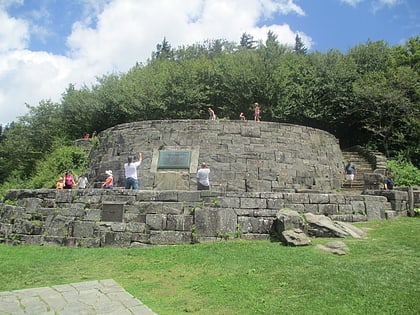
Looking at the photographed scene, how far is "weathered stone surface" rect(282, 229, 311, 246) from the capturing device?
25.9ft

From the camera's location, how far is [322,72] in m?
28.3

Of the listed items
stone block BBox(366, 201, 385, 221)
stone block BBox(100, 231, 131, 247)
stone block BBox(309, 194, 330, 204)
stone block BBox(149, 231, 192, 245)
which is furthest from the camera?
stone block BBox(366, 201, 385, 221)

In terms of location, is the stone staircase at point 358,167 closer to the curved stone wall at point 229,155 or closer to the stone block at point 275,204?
the curved stone wall at point 229,155

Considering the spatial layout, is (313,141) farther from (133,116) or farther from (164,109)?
(133,116)

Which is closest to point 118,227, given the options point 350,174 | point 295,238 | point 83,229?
point 83,229

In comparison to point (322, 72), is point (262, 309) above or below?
below

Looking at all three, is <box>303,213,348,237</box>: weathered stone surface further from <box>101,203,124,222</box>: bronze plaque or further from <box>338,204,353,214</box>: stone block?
<box>101,203,124,222</box>: bronze plaque

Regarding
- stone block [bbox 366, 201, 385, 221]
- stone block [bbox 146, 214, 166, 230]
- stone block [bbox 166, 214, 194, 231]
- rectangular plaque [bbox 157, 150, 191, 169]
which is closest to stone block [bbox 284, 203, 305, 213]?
stone block [bbox 366, 201, 385, 221]

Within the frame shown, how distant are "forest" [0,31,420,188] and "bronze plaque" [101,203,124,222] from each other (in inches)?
461

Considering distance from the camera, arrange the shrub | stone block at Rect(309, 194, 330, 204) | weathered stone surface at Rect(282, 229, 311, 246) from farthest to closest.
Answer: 1. the shrub
2. stone block at Rect(309, 194, 330, 204)
3. weathered stone surface at Rect(282, 229, 311, 246)

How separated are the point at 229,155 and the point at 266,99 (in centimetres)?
1284

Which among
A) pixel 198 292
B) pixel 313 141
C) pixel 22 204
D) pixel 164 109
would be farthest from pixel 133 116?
pixel 198 292

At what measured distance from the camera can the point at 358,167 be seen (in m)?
19.4

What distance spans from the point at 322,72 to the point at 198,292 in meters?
25.5
